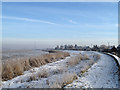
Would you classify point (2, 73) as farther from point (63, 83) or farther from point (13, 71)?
point (63, 83)

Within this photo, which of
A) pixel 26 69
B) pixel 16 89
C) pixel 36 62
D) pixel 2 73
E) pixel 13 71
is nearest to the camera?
pixel 16 89

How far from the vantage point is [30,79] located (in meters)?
7.14

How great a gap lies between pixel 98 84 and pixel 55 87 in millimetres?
1965

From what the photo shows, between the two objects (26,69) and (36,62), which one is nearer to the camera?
(26,69)

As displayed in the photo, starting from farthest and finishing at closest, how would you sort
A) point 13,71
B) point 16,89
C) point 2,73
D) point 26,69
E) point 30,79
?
1. point 26,69
2. point 13,71
3. point 2,73
4. point 30,79
5. point 16,89

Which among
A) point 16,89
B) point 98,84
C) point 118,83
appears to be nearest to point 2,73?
point 16,89

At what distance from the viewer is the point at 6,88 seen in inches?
236

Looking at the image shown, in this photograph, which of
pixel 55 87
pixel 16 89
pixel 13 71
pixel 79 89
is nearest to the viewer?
pixel 79 89

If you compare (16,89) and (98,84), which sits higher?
(98,84)

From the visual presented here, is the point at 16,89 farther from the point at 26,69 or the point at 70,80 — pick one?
the point at 26,69

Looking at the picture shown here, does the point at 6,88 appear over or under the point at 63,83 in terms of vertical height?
under

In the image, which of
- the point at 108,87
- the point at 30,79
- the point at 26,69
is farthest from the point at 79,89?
the point at 26,69

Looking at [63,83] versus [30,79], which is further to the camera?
[30,79]

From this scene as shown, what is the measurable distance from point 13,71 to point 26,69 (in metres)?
1.51
